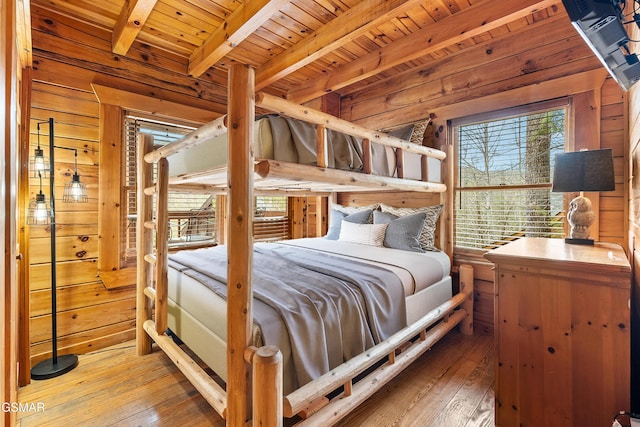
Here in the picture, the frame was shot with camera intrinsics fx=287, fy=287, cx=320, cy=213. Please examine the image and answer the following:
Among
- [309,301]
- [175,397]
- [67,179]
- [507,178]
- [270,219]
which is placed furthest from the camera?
[270,219]

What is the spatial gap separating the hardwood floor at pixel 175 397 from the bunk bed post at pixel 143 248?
5.9 inches

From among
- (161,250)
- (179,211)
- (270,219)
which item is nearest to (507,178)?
(270,219)

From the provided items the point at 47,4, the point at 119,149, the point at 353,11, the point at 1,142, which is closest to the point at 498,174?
the point at 353,11

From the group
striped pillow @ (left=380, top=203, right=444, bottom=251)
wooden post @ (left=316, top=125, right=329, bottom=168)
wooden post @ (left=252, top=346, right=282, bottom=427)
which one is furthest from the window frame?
wooden post @ (left=252, top=346, right=282, bottom=427)

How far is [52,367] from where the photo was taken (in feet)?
6.73

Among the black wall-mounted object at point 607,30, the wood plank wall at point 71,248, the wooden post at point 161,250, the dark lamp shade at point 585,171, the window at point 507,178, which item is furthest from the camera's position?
the window at point 507,178

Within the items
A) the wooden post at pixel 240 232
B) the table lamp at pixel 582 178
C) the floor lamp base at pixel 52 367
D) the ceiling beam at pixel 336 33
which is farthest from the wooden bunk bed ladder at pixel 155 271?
the table lamp at pixel 582 178

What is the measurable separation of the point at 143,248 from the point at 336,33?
228cm

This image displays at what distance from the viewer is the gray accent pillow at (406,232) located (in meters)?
2.56

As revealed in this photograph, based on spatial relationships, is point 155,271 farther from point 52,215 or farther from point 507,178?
point 507,178

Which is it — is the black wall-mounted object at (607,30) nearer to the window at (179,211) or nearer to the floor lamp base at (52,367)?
the window at (179,211)

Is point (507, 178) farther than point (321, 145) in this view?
Yes

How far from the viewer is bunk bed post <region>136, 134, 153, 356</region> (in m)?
2.23

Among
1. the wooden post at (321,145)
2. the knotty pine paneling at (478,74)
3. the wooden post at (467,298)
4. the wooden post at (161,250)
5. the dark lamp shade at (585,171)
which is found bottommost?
the wooden post at (467,298)
